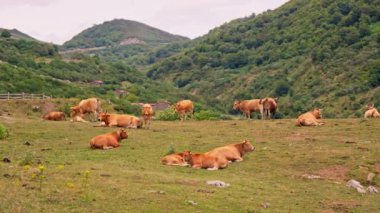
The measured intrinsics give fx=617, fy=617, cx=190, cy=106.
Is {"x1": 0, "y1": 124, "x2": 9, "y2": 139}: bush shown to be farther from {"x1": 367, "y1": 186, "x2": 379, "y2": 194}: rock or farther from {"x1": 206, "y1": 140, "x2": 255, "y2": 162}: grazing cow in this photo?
{"x1": 367, "y1": 186, "x2": 379, "y2": 194}: rock

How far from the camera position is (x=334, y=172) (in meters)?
21.3

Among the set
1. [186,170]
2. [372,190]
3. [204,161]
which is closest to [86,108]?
[204,161]

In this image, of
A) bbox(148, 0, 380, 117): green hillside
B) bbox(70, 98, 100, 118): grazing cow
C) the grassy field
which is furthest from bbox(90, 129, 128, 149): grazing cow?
bbox(148, 0, 380, 117): green hillside

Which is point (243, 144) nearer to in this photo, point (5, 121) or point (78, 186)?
point (78, 186)

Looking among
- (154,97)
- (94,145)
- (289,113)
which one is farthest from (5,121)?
(154,97)

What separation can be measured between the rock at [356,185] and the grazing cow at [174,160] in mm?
5612

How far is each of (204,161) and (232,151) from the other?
1.99m

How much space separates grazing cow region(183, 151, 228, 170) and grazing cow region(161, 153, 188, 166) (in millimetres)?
145

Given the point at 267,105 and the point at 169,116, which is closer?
the point at 267,105

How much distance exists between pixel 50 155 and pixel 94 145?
97.8 inches

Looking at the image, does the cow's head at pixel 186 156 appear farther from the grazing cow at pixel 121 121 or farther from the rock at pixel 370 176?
the grazing cow at pixel 121 121

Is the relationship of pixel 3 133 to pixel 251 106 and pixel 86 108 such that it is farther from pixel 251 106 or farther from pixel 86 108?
pixel 251 106

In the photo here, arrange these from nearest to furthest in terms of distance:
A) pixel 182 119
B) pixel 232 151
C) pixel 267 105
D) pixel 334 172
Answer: pixel 334 172, pixel 232 151, pixel 267 105, pixel 182 119

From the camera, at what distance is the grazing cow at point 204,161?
840 inches
